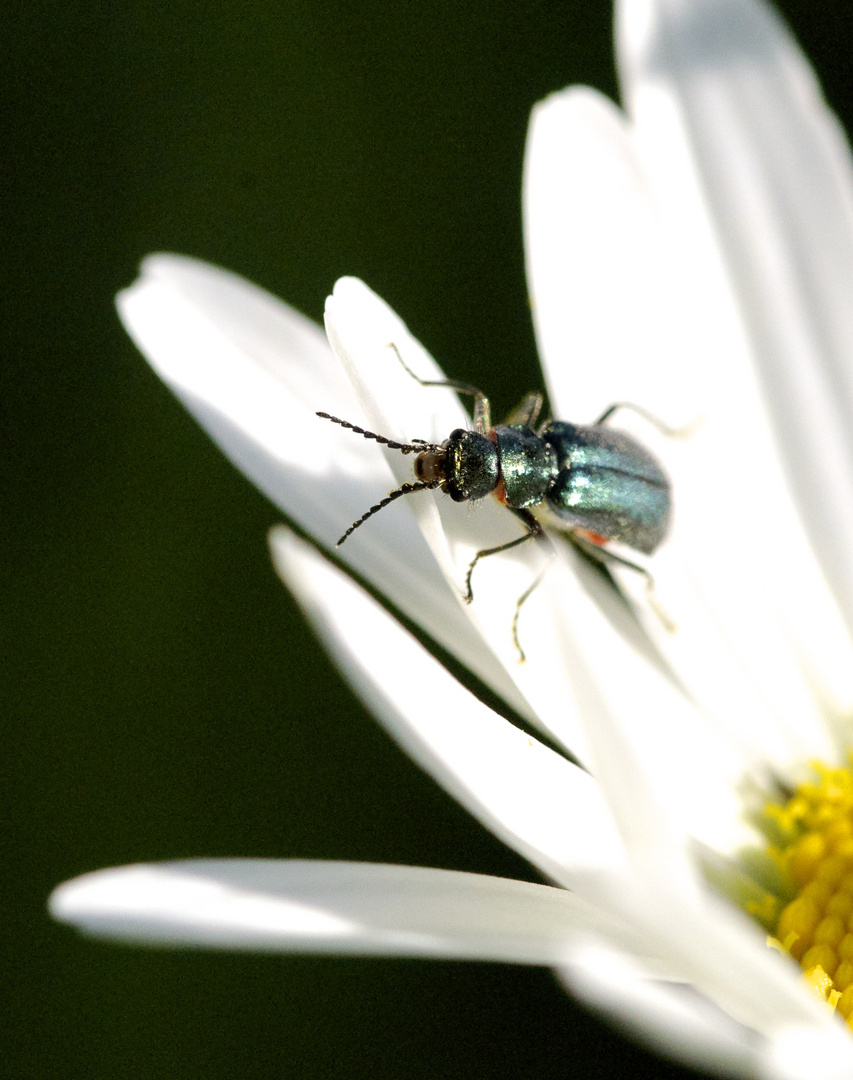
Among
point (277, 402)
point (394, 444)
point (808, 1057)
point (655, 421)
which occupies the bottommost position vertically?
point (808, 1057)

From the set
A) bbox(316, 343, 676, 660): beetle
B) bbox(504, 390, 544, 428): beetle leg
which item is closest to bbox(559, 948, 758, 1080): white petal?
bbox(316, 343, 676, 660): beetle

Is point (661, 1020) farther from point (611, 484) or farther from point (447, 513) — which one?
point (611, 484)

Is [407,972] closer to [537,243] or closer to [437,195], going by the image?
[537,243]

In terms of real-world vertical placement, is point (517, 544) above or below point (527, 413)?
below

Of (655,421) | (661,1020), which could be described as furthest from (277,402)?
(661,1020)

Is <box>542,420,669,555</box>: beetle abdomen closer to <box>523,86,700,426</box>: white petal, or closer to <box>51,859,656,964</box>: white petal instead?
<box>523,86,700,426</box>: white petal

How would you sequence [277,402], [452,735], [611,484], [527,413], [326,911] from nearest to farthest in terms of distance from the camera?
[326,911] < [452,735] < [277,402] < [611,484] < [527,413]

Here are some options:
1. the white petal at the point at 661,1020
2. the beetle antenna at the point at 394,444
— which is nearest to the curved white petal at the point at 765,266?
the beetle antenna at the point at 394,444

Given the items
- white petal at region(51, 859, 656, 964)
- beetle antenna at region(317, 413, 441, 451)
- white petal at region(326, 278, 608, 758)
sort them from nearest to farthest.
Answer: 1. white petal at region(51, 859, 656, 964)
2. white petal at region(326, 278, 608, 758)
3. beetle antenna at region(317, 413, 441, 451)
